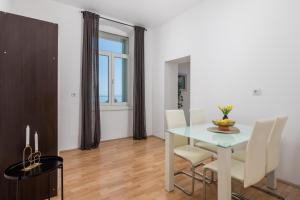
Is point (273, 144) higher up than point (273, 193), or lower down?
higher up

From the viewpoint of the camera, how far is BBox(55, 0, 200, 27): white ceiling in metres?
3.41

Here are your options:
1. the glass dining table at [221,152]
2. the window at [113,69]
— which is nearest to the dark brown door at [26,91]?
the glass dining table at [221,152]

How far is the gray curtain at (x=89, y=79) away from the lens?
Answer: 11.9 ft

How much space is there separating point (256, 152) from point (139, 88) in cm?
325

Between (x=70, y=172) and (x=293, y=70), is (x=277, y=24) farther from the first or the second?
(x=70, y=172)

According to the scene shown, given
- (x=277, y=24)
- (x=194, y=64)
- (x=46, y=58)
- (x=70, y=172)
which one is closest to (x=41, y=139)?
(x=46, y=58)

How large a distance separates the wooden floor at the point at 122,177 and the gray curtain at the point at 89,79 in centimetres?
38

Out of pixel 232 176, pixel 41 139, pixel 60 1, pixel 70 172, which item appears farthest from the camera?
pixel 60 1

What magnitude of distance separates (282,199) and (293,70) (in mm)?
1536

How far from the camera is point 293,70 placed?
2.13 m

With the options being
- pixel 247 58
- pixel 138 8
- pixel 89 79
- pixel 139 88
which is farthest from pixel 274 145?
pixel 138 8

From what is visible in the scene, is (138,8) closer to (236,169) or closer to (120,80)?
(120,80)

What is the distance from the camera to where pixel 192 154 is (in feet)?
6.75

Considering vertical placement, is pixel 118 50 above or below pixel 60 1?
below
